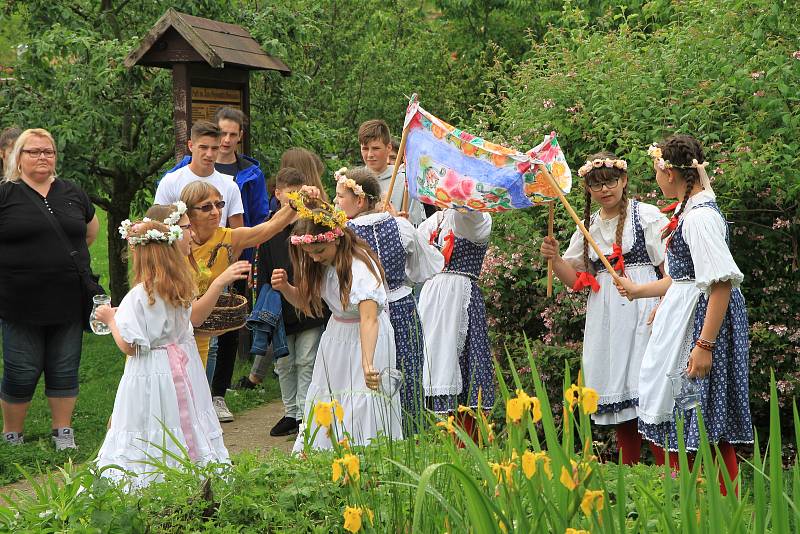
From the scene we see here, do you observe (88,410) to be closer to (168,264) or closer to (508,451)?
(168,264)

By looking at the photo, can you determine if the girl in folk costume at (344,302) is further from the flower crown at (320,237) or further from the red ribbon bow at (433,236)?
the red ribbon bow at (433,236)

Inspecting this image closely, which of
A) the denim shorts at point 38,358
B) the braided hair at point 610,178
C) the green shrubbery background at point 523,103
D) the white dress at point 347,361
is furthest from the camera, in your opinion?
the denim shorts at point 38,358

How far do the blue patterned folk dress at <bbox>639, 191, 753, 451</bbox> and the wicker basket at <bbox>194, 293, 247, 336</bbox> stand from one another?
2.25 metres

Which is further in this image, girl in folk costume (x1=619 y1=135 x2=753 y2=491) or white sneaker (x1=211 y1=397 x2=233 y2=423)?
white sneaker (x1=211 y1=397 x2=233 y2=423)

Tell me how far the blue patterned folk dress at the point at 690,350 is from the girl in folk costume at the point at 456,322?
120 cm

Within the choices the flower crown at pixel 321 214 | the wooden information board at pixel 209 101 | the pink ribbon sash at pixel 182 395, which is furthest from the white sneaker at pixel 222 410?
the flower crown at pixel 321 214

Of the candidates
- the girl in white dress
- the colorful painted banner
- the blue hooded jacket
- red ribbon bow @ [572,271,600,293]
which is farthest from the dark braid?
the blue hooded jacket

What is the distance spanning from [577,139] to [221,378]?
3.14 m

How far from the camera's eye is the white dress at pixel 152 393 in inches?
194

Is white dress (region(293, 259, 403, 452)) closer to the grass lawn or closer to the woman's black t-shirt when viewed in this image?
the grass lawn

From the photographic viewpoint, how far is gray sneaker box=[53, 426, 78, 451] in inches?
267

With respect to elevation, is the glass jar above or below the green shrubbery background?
below

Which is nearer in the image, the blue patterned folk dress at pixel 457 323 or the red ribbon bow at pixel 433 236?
the blue patterned folk dress at pixel 457 323

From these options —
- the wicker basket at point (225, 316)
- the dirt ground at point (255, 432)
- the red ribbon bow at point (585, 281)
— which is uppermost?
the red ribbon bow at point (585, 281)
